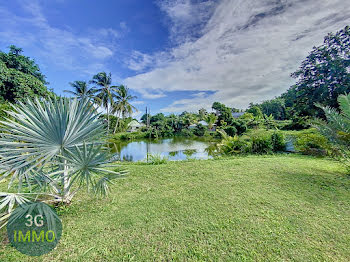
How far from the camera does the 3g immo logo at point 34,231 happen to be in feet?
5.53

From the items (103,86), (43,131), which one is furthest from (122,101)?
(43,131)

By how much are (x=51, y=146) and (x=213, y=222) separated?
8.82 ft

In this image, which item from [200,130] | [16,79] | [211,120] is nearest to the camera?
[16,79]

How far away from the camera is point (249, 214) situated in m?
2.31

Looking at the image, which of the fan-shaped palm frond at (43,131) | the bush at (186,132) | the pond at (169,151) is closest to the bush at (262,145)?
the pond at (169,151)

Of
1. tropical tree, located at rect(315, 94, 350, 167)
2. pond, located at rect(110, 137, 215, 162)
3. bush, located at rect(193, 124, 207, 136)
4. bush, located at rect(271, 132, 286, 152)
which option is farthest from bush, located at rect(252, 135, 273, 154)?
bush, located at rect(193, 124, 207, 136)

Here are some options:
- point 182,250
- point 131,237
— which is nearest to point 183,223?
point 182,250

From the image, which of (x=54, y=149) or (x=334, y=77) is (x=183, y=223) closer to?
(x=54, y=149)

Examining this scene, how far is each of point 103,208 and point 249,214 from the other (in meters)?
2.59

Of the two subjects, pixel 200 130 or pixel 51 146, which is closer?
pixel 51 146

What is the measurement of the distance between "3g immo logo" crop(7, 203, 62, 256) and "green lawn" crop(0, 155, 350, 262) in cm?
10

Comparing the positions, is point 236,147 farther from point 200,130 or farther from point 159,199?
point 200,130

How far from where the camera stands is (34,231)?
6.52 ft

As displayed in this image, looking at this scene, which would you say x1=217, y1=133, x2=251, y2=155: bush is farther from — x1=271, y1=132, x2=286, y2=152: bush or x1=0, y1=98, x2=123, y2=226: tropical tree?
x1=0, y1=98, x2=123, y2=226: tropical tree
